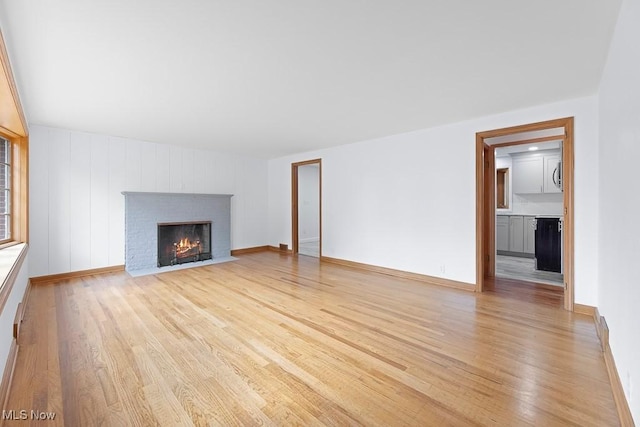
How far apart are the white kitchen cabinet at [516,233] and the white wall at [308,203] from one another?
5062 millimetres

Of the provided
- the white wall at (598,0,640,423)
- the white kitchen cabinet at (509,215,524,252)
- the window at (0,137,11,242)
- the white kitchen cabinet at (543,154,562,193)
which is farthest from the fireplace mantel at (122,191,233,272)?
the white kitchen cabinet at (543,154,562,193)

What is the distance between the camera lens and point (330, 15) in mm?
1715

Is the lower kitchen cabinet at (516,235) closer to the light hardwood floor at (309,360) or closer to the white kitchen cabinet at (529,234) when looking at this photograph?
the white kitchen cabinet at (529,234)

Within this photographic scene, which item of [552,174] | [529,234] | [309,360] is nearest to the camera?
[309,360]

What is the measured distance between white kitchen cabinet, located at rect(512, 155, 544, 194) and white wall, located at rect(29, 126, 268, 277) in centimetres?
679

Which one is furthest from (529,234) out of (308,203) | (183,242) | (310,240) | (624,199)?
(183,242)

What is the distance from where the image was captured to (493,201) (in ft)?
14.9

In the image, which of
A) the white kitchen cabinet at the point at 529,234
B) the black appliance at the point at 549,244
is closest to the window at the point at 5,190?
the black appliance at the point at 549,244

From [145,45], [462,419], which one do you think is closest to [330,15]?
[145,45]

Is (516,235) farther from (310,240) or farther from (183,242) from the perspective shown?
(183,242)

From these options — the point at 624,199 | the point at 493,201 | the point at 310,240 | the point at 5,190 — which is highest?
the point at 5,190

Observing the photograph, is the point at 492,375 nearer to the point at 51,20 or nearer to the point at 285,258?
the point at 51,20

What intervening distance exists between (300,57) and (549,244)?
5055 millimetres

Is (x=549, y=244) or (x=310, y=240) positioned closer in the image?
(x=549, y=244)
